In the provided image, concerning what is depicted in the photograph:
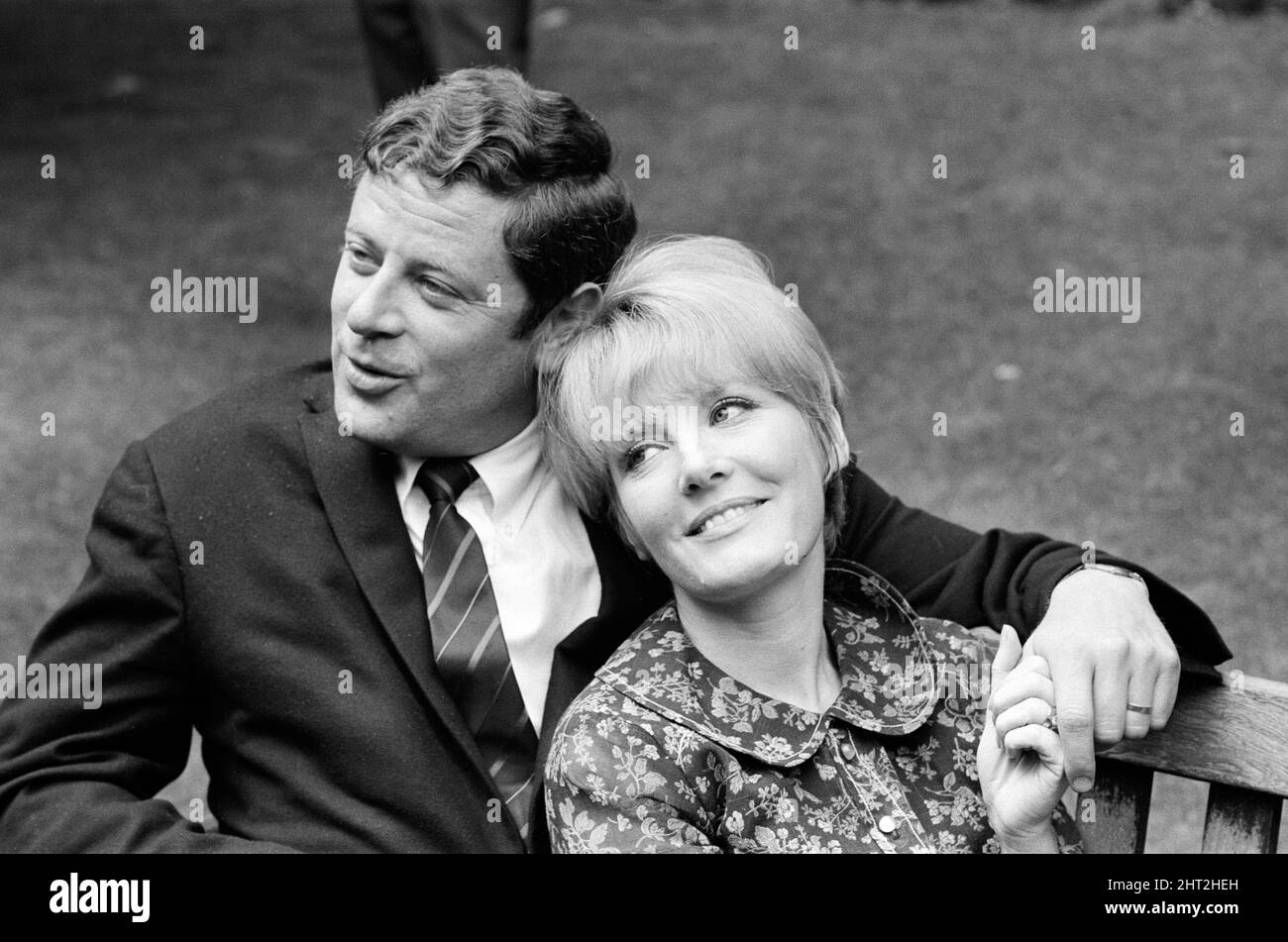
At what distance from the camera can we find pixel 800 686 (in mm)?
2660

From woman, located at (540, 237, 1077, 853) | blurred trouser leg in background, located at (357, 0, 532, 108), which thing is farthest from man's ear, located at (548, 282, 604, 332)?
blurred trouser leg in background, located at (357, 0, 532, 108)

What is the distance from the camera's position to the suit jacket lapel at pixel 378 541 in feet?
8.79

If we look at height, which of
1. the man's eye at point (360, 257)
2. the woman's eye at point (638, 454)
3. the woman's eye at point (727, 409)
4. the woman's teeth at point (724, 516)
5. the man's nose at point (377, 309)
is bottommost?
the woman's teeth at point (724, 516)

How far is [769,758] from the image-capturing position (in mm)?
2510

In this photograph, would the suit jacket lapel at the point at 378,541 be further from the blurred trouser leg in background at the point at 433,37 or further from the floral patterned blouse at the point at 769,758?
the blurred trouser leg in background at the point at 433,37

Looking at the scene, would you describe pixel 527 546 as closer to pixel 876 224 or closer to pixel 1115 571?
pixel 1115 571

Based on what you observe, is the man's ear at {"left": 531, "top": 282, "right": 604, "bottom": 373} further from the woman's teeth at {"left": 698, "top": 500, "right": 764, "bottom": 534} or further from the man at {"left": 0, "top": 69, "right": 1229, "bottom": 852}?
the woman's teeth at {"left": 698, "top": 500, "right": 764, "bottom": 534}

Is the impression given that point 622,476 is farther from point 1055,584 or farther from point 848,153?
point 848,153

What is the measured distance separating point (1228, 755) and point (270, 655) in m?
1.44

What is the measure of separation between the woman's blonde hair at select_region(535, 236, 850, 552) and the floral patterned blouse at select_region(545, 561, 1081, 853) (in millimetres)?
281

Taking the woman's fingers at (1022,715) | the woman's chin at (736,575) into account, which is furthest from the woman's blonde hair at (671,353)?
the woman's fingers at (1022,715)

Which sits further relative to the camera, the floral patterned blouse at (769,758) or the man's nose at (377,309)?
the man's nose at (377,309)
